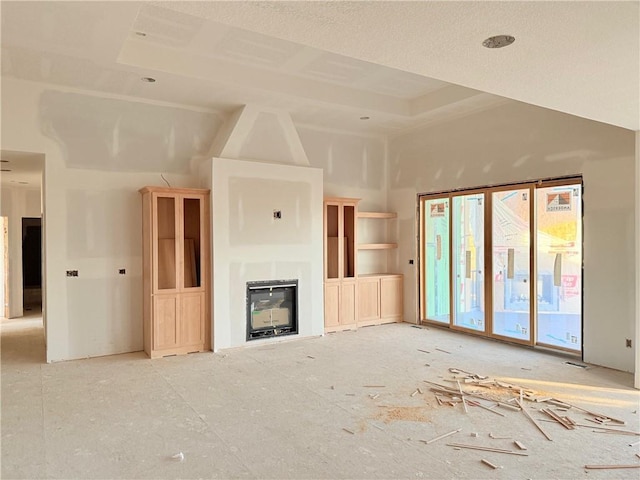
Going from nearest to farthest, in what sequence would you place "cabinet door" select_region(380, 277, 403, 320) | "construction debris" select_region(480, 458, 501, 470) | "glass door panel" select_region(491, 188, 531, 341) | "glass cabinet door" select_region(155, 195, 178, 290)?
1. "construction debris" select_region(480, 458, 501, 470)
2. "glass cabinet door" select_region(155, 195, 178, 290)
3. "glass door panel" select_region(491, 188, 531, 341)
4. "cabinet door" select_region(380, 277, 403, 320)

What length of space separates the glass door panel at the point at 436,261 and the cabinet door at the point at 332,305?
5.52 feet

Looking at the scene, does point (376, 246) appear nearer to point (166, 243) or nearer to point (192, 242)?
point (192, 242)

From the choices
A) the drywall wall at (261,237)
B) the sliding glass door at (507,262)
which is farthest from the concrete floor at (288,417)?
the drywall wall at (261,237)

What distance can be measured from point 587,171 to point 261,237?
439 cm

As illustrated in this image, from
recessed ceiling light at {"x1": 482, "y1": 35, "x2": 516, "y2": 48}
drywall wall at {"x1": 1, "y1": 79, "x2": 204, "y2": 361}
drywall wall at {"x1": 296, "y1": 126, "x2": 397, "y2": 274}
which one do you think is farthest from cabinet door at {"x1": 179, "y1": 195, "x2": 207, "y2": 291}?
recessed ceiling light at {"x1": 482, "y1": 35, "x2": 516, "y2": 48}

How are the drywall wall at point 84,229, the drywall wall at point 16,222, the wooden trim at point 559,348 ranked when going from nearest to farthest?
the drywall wall at point 84,229
the wooden trim at point 559,348
the drywall wall at point 16,222

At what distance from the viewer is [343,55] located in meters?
3.84

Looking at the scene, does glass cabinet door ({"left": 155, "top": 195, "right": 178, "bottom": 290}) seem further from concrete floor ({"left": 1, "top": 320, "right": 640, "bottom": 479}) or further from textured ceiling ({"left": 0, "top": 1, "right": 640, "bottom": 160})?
textured ceiling ({"left": 0, "top": 1, "right": 640, "bottom": 160})

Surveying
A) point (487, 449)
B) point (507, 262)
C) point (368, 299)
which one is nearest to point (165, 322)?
point (368, 299)

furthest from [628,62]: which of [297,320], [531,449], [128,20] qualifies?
[297,320]

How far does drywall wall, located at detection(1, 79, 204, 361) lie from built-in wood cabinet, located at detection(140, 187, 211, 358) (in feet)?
0.80

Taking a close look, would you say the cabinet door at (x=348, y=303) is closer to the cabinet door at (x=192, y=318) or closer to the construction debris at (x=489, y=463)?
the cabinet door at (x=192, y=318)

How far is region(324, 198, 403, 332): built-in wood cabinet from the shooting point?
293 inches

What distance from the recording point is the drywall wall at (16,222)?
9.00 m
